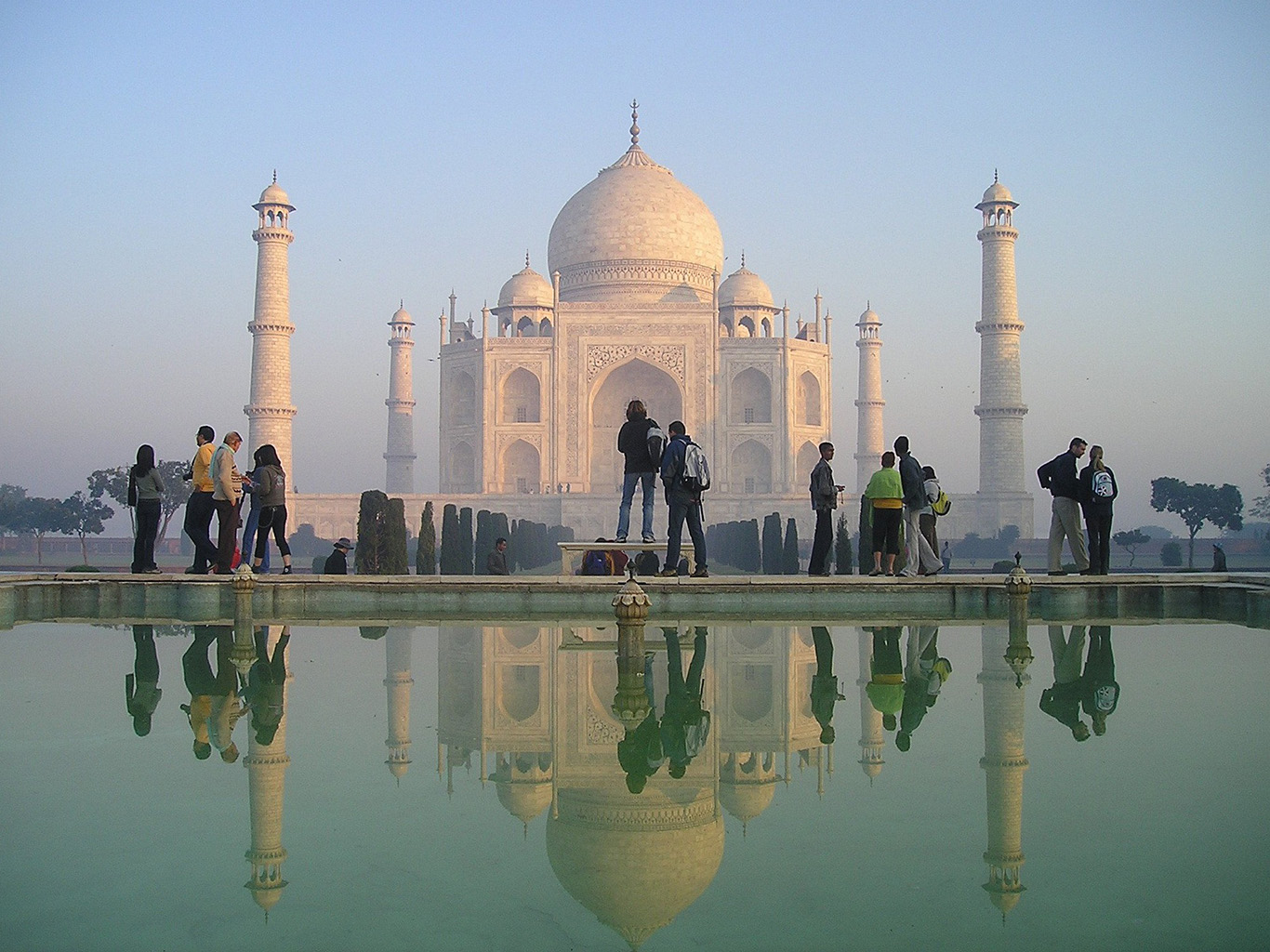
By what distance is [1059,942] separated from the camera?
204 centimetres

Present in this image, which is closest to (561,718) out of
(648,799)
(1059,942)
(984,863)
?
(648,799)

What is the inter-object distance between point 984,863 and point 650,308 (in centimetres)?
2930

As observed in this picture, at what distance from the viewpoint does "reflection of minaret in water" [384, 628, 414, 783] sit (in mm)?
3286

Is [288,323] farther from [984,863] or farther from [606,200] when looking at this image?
[984,863]

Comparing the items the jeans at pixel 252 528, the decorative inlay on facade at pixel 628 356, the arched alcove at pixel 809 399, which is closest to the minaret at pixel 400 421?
the decorative inlay on facade at pixel 628 356

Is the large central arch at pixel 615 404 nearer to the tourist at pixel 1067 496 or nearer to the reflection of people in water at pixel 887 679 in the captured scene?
the tourist at pixel 1067 496

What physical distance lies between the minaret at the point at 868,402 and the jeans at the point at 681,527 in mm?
28204

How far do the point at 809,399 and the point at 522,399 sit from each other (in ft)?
23.5

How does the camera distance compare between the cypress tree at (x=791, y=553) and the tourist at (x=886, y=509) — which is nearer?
the tourist at (x=886, y=509)

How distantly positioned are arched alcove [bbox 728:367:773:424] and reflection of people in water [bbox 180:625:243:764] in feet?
87.1

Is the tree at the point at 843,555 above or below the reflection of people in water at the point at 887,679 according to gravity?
above

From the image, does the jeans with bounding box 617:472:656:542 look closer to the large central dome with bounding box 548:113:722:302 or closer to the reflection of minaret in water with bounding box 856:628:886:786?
the reflection of minaret in water with bounding box 856:628:886:786

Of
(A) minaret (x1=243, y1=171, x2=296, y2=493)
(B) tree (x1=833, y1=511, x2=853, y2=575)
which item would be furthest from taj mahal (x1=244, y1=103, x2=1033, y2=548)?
(B) tree (x1=833, y1=511, x2=853, y2=575)

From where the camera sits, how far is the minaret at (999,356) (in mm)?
29578
